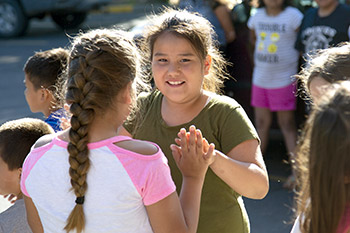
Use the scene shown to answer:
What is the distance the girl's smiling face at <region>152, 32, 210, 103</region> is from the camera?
2303 mm

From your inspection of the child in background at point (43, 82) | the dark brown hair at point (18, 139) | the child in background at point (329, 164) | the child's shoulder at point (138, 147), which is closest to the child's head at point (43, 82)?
the child in background at point (43, 82)

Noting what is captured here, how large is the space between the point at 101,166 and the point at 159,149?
0.19 meters

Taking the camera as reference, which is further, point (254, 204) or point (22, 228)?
point (254, 204)

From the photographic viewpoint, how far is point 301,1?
5.23 metres

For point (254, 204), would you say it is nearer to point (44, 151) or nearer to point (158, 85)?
point (158, 85)

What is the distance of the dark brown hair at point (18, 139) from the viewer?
2512mm

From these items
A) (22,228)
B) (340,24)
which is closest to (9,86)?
(340,24)

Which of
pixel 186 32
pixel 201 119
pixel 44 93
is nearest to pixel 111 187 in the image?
pixel 201 119

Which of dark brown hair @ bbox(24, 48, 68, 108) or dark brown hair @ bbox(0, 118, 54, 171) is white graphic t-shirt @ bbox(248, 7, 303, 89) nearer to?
dark brown hair @ bbox(24, 48, 68, 108)

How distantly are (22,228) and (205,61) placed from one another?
3.58 ft

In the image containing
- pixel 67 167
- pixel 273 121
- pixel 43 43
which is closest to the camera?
pixel 67 167

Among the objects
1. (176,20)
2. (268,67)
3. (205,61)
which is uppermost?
(176,20)

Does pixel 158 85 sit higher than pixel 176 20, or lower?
lower

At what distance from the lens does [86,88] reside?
5.70 ft
